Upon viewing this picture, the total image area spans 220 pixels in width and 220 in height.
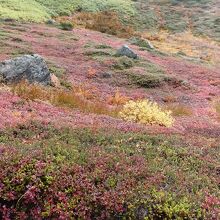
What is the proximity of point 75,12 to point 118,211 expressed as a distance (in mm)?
70049

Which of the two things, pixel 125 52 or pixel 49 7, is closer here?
pixel 125 52

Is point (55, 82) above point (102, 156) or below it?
below

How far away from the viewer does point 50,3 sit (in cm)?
7412

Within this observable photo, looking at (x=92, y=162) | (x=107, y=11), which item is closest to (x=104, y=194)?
(x=92, y=162)

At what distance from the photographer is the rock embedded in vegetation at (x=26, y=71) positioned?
22766 mm

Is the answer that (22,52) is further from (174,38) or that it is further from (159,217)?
(174,38)

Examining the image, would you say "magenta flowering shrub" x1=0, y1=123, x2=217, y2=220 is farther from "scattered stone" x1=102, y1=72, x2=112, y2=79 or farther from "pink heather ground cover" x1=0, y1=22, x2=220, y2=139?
"scattered stone" x1=102, y1=72, x2=112, y2=79

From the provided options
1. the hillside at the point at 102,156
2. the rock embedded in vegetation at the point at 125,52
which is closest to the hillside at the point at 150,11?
the rock embedded in vegetation at the point at 125,52

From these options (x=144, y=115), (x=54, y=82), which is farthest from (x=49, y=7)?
(x=144, y=115)

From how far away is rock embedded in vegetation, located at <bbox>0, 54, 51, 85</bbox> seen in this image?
22.8 meters

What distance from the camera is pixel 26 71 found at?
23.3 m

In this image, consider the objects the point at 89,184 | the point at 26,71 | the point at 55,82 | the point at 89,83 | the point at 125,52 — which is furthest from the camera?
the point at 125,52

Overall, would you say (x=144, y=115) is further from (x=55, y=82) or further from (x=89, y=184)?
(x=55, y=82)

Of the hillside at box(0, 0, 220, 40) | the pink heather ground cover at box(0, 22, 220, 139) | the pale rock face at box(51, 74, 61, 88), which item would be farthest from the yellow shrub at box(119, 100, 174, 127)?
the hillside at box(0, 0, 220, 40)
